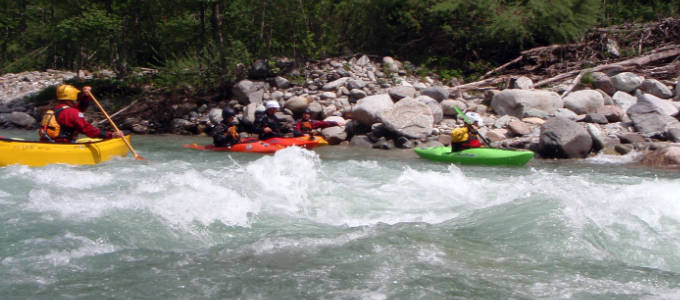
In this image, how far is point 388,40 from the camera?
15406 millimetres

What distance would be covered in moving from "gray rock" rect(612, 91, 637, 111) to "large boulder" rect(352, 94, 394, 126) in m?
4.39

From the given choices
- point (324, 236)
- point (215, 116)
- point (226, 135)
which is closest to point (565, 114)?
point (226, 135)

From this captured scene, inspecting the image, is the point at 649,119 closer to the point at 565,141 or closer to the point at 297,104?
the point at 565,141

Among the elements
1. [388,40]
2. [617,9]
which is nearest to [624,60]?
[617,9]

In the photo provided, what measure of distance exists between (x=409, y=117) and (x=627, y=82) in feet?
15.9

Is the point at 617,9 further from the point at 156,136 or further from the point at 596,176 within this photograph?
the point at 156,136

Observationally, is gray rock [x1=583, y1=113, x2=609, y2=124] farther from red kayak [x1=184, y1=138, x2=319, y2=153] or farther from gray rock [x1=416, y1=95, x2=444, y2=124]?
red kayak [x1=184, y1=138, x2=319, y2=153]

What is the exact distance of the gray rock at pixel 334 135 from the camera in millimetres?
10312

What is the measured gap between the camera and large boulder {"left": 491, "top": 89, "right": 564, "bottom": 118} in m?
10.2

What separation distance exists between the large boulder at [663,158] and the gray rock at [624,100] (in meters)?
3.09

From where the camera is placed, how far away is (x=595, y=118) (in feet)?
31.7

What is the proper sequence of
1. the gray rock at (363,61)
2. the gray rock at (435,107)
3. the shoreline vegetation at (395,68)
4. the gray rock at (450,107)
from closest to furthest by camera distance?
1. the shoreline vegetation at (395,68)
2. the gray rock at (435,107)
3. the gray rock at (450,107)
4. the gray rock at (363,61)

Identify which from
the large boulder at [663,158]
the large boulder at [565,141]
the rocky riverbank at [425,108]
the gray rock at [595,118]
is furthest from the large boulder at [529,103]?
the large boulder at [663,158]

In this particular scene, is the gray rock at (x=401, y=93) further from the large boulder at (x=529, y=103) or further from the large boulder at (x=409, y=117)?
the large boulder at (x=529, y=103)
